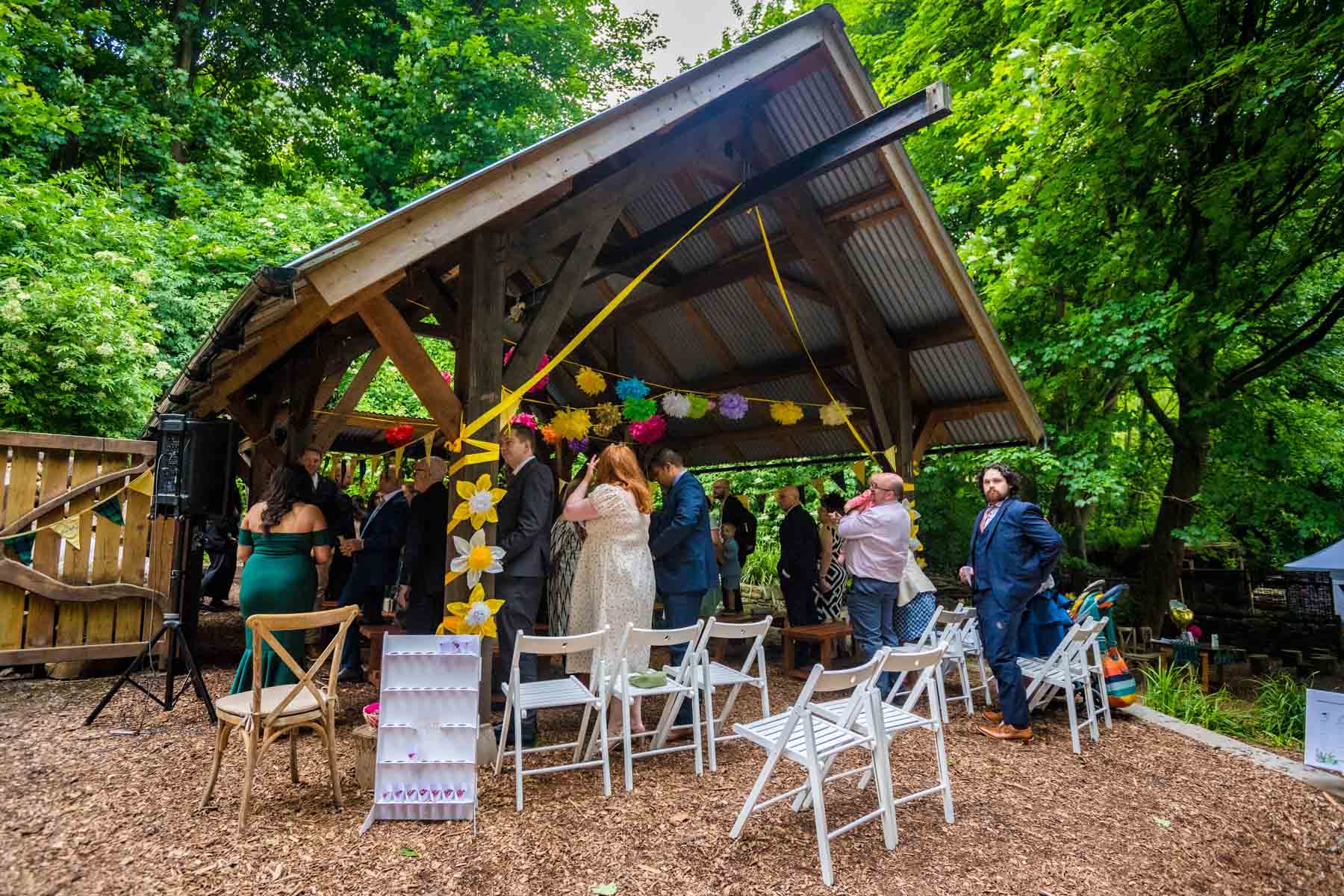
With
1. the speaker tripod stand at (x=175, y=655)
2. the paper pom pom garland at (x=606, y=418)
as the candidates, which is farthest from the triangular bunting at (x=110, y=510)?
the paper pom pom garland at (x=606, y=418)

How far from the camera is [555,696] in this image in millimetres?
3465

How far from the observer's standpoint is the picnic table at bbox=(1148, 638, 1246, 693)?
7652mm

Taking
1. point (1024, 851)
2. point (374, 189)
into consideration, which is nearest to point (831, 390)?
point (1024, 851)

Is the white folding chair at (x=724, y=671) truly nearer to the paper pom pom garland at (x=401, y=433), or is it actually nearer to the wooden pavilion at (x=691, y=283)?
the wooden pavilion at (x=691, y=283)

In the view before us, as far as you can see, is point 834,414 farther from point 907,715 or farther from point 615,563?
point 907,715

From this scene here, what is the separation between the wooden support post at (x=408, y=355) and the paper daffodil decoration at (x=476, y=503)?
41 cm

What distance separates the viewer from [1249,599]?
12.2m

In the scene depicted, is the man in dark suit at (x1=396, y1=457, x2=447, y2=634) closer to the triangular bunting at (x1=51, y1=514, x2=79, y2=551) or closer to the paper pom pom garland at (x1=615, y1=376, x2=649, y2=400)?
the paper pom pom garland at (x1=615, y1=376, x2=649, y2=400)

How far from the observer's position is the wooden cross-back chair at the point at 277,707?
2.98m

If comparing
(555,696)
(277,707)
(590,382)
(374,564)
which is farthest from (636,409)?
(277,707)

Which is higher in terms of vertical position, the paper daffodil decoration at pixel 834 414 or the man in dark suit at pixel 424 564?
the paper daffodil decoration at pixel 834 414

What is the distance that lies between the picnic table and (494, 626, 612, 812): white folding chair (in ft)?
21.1

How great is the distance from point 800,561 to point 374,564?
12.2 ft

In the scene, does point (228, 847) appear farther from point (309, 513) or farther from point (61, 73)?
point (61, 73)
